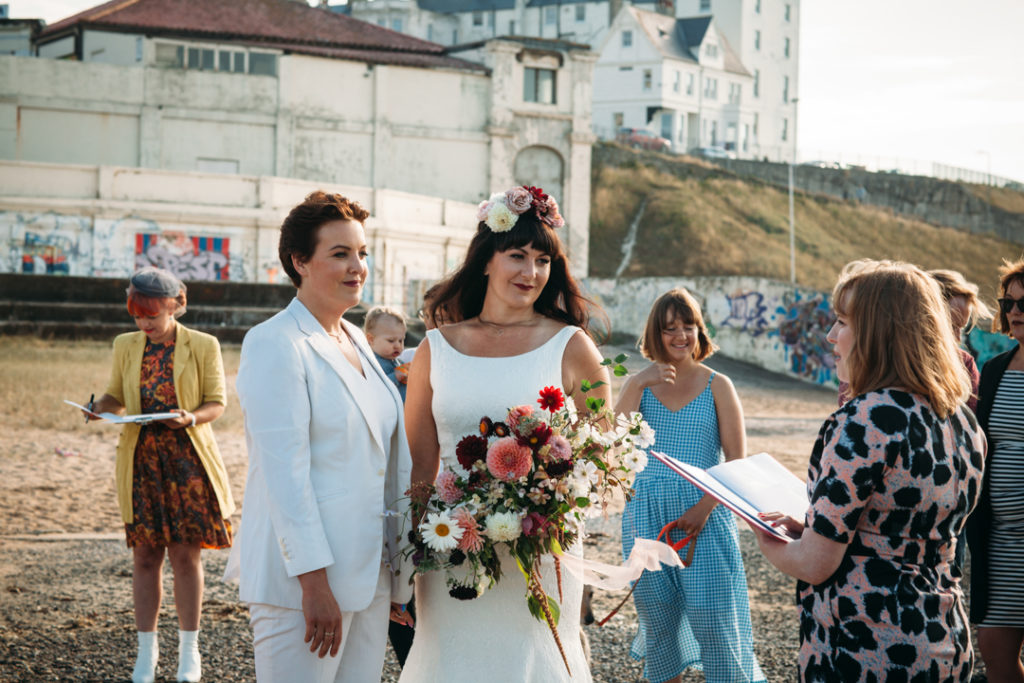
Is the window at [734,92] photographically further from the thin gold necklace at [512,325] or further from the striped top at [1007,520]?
the thin gold necklace at [512,325]

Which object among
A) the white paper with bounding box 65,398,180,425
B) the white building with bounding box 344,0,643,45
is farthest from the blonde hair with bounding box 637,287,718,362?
the white building with bounding box 344,0,643,45

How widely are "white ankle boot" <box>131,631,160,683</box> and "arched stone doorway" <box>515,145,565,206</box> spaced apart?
36.4m

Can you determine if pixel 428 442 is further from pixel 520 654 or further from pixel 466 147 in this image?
pixel 466 147

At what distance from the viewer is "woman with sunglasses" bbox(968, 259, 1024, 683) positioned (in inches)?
164

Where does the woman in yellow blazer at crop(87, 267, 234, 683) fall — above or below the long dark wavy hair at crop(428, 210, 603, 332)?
below

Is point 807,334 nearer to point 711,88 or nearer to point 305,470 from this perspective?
point 305,470

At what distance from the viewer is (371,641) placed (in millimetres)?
3428

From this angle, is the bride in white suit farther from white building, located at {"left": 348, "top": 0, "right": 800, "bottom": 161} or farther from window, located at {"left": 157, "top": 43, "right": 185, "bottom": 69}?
white building, located at {"left": 348, "top": 0, "right": 800, "bottom": 161}

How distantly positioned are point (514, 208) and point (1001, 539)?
2508 millimetres

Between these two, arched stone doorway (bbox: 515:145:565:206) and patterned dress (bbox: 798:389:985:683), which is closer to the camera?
patterned dress (bbox: 798:389:985:683)

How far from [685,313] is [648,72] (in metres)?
72.7

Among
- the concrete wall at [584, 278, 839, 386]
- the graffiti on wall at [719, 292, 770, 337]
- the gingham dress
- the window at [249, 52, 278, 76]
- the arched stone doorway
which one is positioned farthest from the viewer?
the arched stone doorway

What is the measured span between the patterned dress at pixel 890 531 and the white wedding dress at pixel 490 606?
90cm

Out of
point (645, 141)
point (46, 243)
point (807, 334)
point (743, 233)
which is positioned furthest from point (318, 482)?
point (645, 141)
